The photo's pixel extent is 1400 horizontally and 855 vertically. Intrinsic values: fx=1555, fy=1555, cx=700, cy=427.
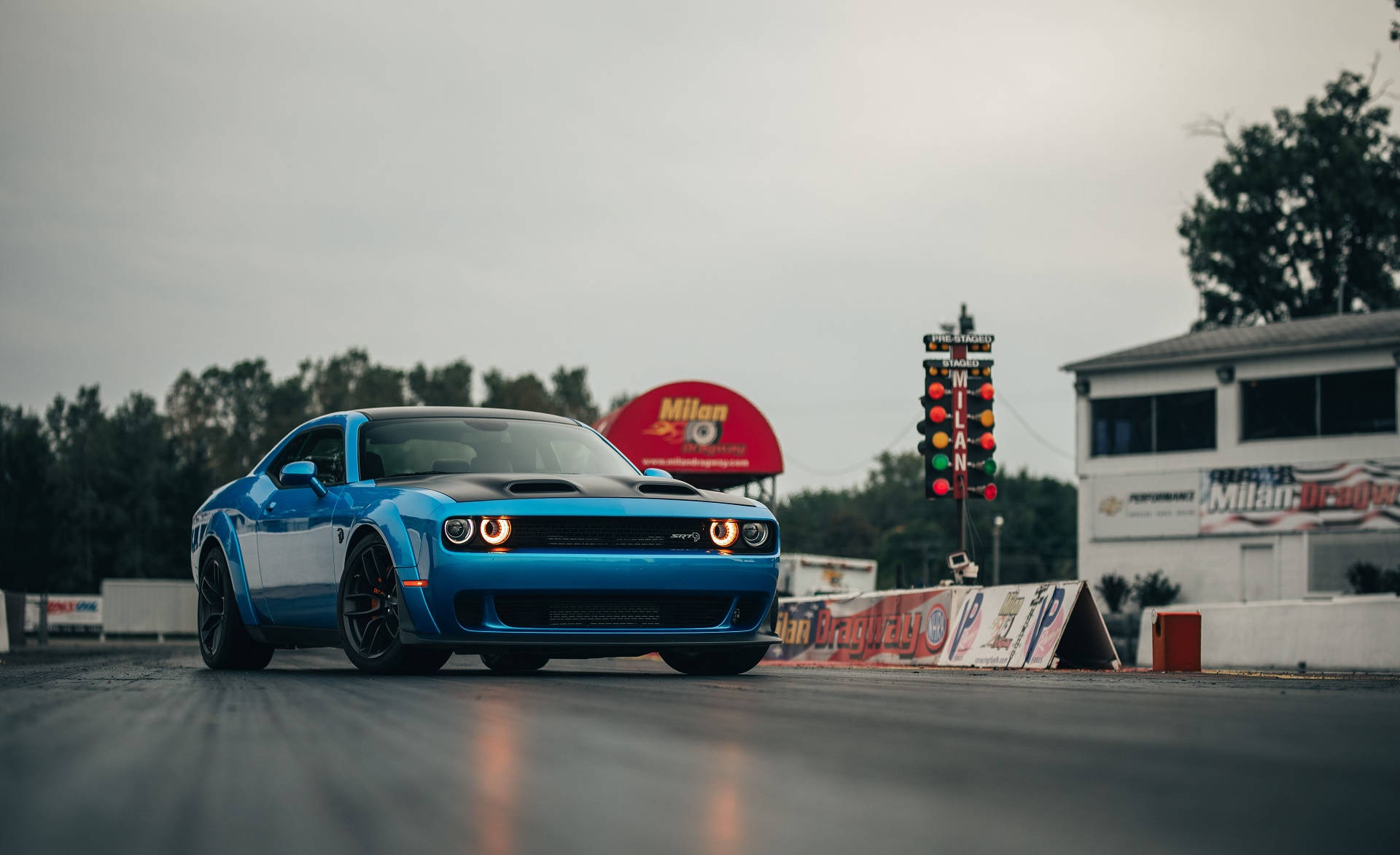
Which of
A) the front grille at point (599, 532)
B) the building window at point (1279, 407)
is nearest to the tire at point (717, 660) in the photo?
the front grille at point (599, 532)

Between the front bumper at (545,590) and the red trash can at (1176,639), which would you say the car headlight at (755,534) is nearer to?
the front bumper at (545,590)

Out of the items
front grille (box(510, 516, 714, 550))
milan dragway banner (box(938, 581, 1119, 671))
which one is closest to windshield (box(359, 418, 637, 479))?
front grille (box(510, 516, 714, 550))

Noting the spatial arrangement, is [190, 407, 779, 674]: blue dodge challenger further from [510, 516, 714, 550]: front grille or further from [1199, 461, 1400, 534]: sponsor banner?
[1199, 461, 1400, 534]: sponsor banner

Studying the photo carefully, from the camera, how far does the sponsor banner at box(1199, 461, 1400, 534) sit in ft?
136

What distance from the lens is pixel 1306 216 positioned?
5684 cm

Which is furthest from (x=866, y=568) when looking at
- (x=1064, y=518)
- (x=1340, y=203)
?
(x=1064, y=518)

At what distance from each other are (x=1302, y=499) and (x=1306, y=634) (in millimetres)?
23573

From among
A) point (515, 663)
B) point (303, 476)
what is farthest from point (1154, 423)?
point (303, 476)

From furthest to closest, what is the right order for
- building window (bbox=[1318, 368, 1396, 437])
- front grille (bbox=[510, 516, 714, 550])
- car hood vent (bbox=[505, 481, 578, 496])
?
building window (bbox=[1318, 368, 1396, 437]) → car hood vent (bbox=[505, 481, 578, 496]) → front grille (bbox=[510, 516, 714, 550])

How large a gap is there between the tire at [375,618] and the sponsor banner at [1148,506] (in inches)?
1562

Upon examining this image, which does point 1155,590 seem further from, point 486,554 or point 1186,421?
point 486,554

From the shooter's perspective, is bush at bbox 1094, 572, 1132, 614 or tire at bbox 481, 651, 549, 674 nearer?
tire at bbox 481, 651, 549, 674

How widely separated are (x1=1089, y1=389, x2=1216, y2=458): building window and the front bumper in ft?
131

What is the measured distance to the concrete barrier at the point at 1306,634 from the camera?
19.1 meters
